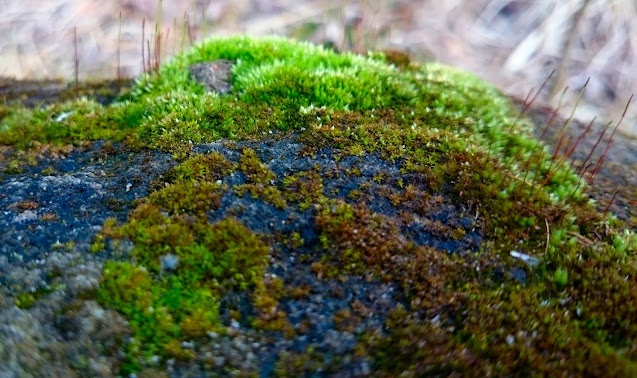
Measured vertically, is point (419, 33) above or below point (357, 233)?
above

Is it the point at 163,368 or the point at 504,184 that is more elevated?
the point at 504,184

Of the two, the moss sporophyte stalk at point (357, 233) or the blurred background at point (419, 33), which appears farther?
the blurred background at point (419, 33)

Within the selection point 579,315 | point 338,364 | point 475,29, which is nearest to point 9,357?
point 338,364

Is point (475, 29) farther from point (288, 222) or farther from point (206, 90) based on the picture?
point (288, 222)

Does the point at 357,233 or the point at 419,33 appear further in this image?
the point at 419,33

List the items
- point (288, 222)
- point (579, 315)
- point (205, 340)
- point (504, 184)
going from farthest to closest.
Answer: point (504, 184)
point (288, 222)
point (579, 315)
point (205, 340)
